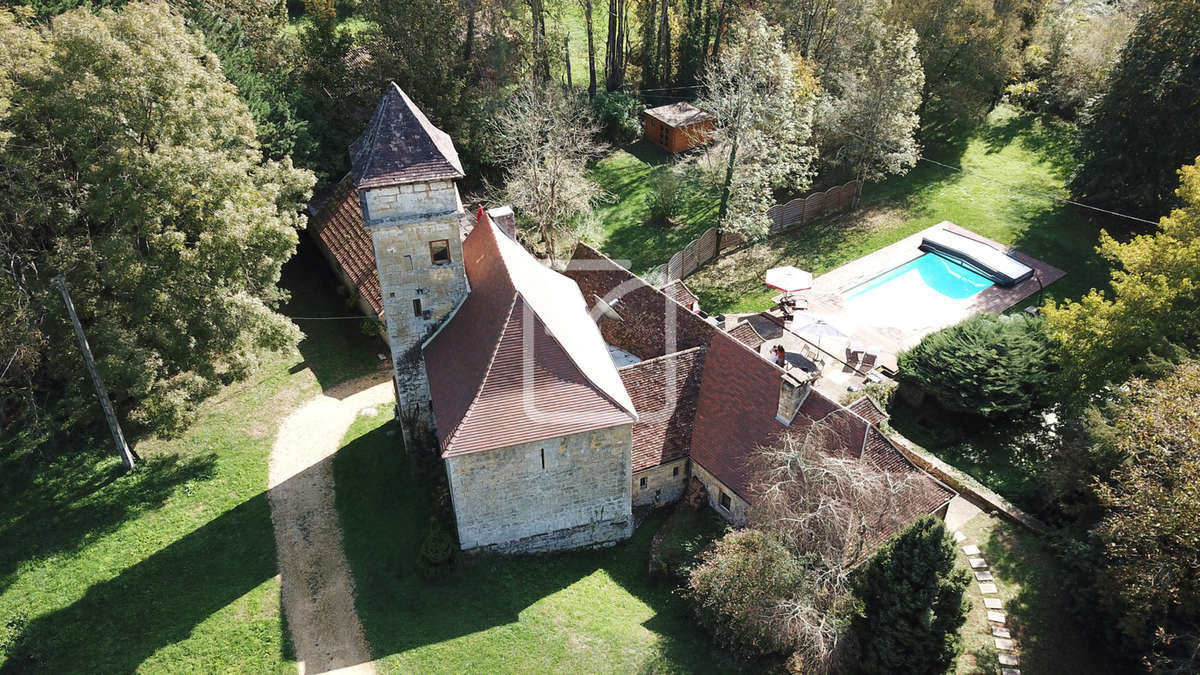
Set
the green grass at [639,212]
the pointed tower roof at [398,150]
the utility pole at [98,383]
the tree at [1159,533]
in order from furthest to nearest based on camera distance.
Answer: the green grass at [639,212], the utility pole at [98,383], the pointed tower roof at [398,150], the tree at [1159,533]

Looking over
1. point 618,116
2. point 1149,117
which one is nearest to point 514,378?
point 618,116

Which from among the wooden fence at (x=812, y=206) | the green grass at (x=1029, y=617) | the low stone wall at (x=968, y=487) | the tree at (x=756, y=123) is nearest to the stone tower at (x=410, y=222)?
the low stone wall at (x=968, y=487)

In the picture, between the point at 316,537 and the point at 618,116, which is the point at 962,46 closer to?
the point at 618,116

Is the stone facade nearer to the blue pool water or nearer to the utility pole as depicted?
the utility pole

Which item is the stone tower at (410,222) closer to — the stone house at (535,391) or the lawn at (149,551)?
the stone house at (535,391)

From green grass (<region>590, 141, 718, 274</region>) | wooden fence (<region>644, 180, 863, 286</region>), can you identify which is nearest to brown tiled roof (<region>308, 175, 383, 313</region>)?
green grass (<region>590, 141, 718, 274</region>)

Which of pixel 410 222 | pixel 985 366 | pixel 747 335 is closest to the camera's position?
pixel 410 222

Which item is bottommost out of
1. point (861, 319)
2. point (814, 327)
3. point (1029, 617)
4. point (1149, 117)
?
point (1029, 617)
